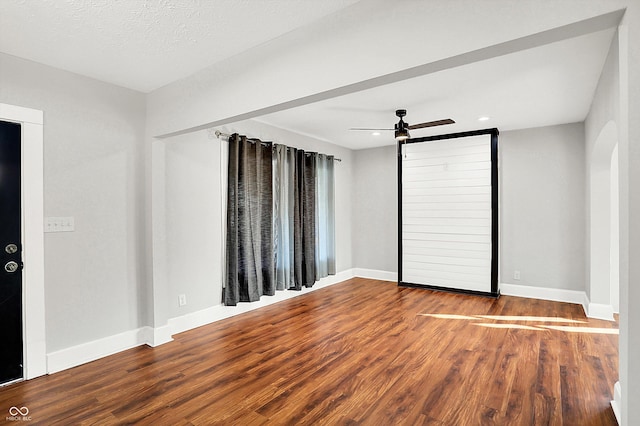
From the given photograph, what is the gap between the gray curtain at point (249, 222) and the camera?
4297 millimetres

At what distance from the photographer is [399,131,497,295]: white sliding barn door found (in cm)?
536

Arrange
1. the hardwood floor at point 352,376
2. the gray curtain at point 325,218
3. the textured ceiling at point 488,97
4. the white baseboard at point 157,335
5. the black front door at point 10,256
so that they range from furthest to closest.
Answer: the gray curtain at point 325,218
the white baseboard at point 157,335
the textured ceiling at point 488,97
the black front door at point 10,256
the hardwood floor at point 352,376

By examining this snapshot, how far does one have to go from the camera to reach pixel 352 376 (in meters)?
2.79

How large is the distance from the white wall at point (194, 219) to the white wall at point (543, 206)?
4.05 m

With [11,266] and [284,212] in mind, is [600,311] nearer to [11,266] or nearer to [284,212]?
[284,212]

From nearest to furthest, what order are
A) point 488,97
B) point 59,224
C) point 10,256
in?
1. point 10,256
2. point 59,224
3. point 488,97

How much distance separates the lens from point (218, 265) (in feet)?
14.1

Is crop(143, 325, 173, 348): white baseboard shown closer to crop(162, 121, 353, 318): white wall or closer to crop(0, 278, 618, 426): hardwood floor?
crop(0, 278, 618, 426): hardwood floor

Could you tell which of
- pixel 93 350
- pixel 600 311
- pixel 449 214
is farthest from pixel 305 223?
pixel 600 311

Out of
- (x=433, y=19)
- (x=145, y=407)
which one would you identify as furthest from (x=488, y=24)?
(x=145, y=407)

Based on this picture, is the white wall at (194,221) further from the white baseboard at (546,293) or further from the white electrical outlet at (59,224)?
the white baseboard at (546,293)

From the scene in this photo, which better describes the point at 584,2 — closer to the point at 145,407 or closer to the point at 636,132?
the point at 636,132

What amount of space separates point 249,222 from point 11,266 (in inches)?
91.9

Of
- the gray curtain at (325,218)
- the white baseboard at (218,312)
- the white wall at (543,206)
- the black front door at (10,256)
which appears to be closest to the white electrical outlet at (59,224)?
the black front door at (10,256)
